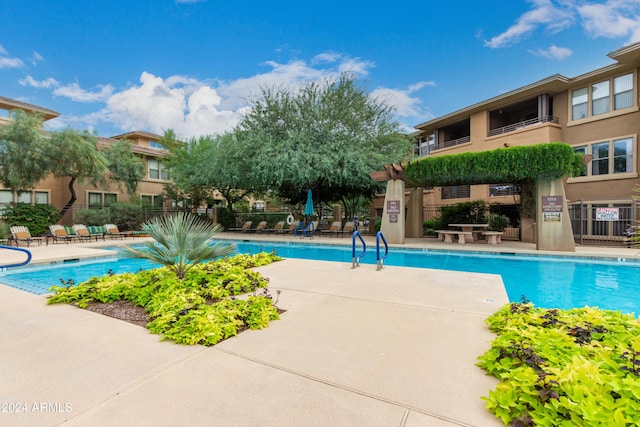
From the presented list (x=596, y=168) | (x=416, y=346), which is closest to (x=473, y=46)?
(x=596, y=168)

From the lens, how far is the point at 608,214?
14.0 metres

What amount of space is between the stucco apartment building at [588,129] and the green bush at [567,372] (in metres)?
13.8

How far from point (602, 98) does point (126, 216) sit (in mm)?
27083

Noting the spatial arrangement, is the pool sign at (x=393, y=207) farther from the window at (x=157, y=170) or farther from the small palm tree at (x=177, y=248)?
the window at (x=157, y=170)

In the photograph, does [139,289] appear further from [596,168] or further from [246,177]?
[596,168]

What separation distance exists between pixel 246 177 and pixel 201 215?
7.84 m

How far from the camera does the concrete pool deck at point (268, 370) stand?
2229mm

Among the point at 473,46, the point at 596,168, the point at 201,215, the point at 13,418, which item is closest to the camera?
the point at 13,418

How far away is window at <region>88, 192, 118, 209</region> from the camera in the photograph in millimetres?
22484

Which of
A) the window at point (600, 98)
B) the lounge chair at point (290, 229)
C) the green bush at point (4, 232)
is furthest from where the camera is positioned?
the lounge chair at point (290, 229)

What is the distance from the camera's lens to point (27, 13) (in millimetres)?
14953

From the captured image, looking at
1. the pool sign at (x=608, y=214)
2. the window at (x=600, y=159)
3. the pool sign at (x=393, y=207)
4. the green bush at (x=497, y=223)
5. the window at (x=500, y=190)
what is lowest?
the green bush at (x=497, y=223)

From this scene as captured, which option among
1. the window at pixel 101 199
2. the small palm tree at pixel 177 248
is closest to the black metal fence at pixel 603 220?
the small palm tree at pixel 177 248

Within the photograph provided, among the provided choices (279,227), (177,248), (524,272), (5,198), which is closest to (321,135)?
(279,227)
